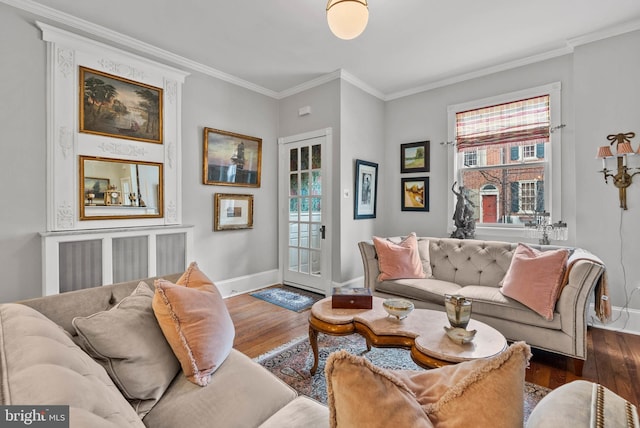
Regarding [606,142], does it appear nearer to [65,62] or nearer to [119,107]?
[119,107]

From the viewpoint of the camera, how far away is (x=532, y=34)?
302 centimetres

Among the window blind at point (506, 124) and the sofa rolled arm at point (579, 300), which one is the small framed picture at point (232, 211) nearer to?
the window blind at point (506, 124)

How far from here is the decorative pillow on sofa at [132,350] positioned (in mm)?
1062

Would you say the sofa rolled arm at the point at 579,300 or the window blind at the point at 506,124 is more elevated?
the window blind at the point at 506,124

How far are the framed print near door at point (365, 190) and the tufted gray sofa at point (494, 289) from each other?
965mm

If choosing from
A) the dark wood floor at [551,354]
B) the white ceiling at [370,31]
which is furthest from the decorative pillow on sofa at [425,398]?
the white ceiling at [370,31]

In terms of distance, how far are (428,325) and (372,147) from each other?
10.0 ft

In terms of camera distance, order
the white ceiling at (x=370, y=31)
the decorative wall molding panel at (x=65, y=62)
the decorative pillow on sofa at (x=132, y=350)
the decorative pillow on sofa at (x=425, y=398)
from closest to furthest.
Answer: the decorative pillow on sofa at (x=425, y=398)
the decorative pillow on sofa at (x=132, y=350)
the white ceiling at (x=370, y=31)
the decorative wall molding panel at (x=65, y=62)

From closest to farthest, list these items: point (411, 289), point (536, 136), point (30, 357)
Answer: point (30, 357), point (411, 289), point (536, 136)

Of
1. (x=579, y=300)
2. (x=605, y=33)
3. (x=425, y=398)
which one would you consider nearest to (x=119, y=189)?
(x=425, y=398)

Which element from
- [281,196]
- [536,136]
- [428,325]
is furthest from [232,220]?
[536,136]

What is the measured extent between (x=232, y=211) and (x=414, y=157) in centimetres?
266

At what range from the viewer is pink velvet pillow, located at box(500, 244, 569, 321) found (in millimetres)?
2232

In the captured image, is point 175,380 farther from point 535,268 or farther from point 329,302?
point 535,268
